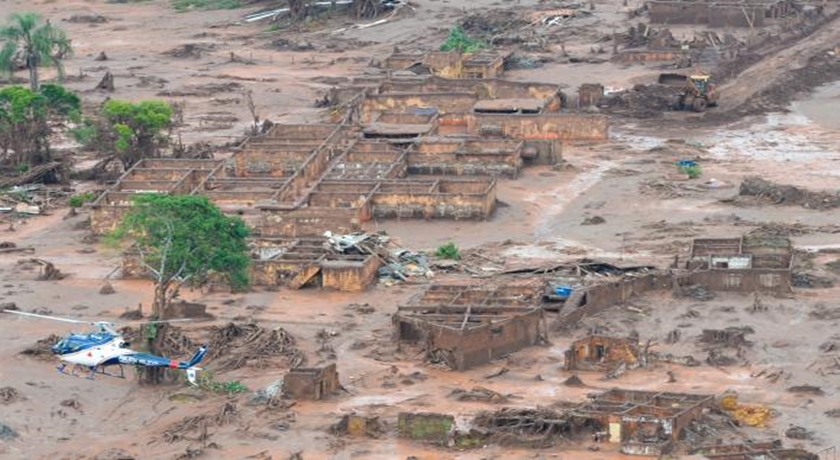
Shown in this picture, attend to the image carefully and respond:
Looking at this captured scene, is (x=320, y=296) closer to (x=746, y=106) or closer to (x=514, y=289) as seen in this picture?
(x=514, y=289)

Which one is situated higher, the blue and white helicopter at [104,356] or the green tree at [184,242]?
the green tree at [184,242]

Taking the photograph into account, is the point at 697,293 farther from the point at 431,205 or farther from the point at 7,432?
the point at 7,432

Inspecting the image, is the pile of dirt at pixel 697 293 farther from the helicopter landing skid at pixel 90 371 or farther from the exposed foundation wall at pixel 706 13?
the exposed foundation wall at pixel 706 13

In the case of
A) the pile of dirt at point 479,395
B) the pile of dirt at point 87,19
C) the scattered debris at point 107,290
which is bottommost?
the pile of dirt at point 87,19

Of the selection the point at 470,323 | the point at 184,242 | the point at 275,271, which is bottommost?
the point at 275,271

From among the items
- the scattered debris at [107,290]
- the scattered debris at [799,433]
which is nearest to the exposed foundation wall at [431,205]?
the scattered debris at [107,290]

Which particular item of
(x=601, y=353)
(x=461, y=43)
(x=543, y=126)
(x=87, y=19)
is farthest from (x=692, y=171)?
(x=87, y=19)
